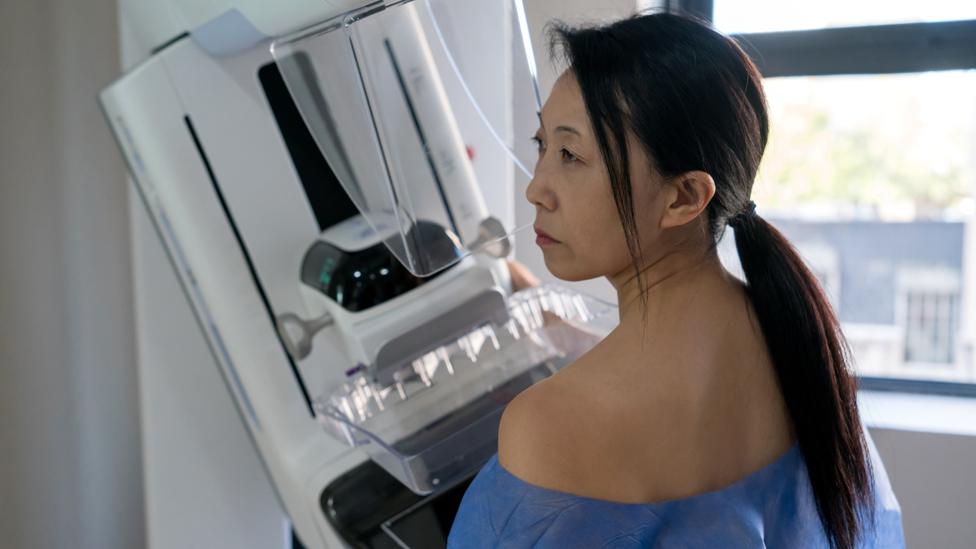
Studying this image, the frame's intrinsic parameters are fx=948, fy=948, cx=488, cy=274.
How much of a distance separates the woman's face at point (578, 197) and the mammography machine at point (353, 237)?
24 centimetres

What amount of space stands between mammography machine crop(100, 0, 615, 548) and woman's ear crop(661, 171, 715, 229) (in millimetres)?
353

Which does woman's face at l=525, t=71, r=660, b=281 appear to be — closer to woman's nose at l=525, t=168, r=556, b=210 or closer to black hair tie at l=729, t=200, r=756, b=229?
woman's nose at l=525, t=168, r=556, b=210

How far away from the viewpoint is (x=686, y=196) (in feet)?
2.95

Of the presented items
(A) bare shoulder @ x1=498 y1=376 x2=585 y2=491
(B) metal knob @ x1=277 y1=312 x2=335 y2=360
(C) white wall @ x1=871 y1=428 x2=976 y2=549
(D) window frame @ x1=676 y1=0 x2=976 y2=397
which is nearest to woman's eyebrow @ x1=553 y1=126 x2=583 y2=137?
(A) bare shoulder @ x1=498 y1=376 x2=585 y2=491

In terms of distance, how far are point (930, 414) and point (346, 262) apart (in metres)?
1.29

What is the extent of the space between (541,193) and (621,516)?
326 millimetres

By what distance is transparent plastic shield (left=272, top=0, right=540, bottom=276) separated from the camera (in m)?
1.12

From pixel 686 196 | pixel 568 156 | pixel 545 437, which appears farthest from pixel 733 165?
pixel 545 437

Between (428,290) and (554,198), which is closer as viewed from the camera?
(554,198)

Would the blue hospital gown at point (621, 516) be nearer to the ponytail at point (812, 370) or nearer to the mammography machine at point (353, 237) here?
the ponytail at point (812, 370)

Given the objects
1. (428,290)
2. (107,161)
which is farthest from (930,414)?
(107,161)

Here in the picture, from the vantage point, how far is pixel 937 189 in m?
4.82

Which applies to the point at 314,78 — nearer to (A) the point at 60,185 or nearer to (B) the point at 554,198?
(B) the point at 554,198

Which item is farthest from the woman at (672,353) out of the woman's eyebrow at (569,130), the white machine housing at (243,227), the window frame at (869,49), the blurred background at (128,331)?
the window frame at (869,49)
